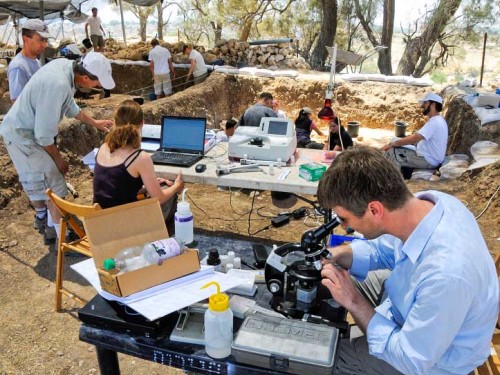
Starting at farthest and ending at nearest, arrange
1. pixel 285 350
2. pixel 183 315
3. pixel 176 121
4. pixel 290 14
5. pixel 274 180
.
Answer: pixel 290 14
pixel 176 121
pixel 274 180
pixel 183 315
pixel 285 350

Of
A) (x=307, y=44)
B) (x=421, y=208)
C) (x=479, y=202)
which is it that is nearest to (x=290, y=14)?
(x=307, y=44)

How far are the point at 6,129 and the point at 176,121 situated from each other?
1521 mm

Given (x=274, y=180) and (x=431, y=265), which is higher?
(x=431, y=265)

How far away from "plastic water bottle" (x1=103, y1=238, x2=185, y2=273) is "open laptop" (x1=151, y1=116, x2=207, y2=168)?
7.10 ft

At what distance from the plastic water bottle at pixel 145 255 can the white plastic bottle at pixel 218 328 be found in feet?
1.12

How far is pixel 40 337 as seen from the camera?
3199 mm

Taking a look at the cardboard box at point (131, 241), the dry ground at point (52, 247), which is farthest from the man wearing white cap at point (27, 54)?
the cardboard box at point (131, 241)

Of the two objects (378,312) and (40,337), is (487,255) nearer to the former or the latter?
(378,312)

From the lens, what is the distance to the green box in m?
3.58

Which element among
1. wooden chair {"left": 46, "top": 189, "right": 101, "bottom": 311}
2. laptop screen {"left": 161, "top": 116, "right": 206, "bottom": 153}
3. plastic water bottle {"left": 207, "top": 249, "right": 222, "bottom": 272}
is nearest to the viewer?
plastic water bottle {"left": 207, "top": 249, "right": 222, "bottom": 272}

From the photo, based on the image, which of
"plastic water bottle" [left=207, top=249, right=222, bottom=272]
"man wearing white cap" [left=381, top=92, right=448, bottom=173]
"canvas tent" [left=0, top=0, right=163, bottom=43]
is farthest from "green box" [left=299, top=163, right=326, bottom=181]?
"canvas tent" [left=0, top=0, right=163, bottom=43]

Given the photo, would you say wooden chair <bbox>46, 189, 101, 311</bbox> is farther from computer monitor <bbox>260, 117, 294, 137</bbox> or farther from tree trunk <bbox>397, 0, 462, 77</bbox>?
tree trunk <bbox>397, 0, 462, 77</bbox>

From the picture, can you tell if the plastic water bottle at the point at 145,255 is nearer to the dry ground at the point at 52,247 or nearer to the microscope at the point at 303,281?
the microscope at the point at 303,281

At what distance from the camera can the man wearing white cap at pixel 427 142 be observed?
614cm
